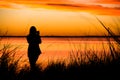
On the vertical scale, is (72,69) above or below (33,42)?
below

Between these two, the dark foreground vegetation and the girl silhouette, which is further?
the girl silhouette

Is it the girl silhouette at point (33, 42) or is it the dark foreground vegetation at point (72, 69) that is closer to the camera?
the dark foreground vegetation at point (72, 69)

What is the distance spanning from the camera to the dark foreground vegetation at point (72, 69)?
16.2ft

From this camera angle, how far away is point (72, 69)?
6.55 meters

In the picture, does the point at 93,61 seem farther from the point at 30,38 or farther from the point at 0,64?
the point at 30,38

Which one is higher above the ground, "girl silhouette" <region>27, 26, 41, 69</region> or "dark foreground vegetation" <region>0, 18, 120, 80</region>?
"girl silhouette" <region>27, 26, 41, 69</region>

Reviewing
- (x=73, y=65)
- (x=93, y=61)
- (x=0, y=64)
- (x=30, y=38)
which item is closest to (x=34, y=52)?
(x=30, y=38)

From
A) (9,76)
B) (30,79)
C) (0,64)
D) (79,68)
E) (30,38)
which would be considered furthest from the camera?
(30,38)

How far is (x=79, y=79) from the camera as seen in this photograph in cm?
563

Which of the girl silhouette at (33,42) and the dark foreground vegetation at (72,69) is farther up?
the girl silhouette at (33,42)

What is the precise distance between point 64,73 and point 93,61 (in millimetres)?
628

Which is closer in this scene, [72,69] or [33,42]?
[72,69]

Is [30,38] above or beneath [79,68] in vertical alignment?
above

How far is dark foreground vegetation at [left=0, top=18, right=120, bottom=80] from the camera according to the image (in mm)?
4941
